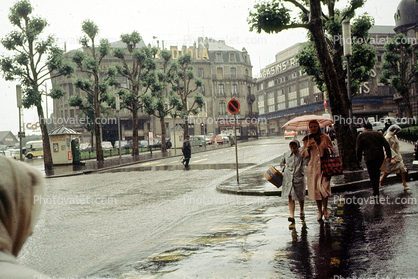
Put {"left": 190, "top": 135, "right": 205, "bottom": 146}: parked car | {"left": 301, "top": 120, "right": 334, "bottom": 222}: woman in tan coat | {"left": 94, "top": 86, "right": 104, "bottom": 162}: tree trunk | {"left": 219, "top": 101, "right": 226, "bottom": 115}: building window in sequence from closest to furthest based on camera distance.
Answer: {"left": 301, "top": 120, "right": 334, "bottom": 222}: woman in tan coat < {"left": 94, "top": 86, "right": 104, "bottom": 162}: tree trunk < {"left": 190, "top": 135, "right": 205, "bottom": 146}: parked car < {"left": 219, "top": 101, "right": 226, "bottom": 115}: building window

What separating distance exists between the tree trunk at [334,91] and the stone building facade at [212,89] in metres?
56.9

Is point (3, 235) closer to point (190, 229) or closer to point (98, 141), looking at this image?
point (190, 229)

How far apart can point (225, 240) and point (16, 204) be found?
511cm

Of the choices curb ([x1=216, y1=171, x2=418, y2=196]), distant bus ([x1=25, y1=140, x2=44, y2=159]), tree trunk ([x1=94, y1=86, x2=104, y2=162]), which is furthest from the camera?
distant bus ([x1=25, y1=140, x2=44, y2=159])

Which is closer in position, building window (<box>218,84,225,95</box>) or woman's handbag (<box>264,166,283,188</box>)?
woman's handbag (<box>264,166,283,188</box>)

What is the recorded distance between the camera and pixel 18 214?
1150 mm

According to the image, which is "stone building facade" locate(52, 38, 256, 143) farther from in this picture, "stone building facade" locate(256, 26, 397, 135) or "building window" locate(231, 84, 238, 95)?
"stone building facade" locate(256, 26, 397, 135)

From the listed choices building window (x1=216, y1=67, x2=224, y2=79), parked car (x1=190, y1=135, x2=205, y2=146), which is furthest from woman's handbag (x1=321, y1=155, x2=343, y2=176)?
building window (x1=216, y1=67, x2=224, y2=79)

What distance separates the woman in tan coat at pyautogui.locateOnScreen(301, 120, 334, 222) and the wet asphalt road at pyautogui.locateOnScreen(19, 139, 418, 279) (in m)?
0.46

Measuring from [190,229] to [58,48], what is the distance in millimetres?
22441

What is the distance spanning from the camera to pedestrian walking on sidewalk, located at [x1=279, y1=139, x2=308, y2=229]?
732cm

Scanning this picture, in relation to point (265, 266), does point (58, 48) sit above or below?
above

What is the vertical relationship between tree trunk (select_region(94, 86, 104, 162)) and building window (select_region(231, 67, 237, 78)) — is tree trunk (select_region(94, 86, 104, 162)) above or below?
below

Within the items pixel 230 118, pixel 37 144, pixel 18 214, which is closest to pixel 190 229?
pixel 18 214
